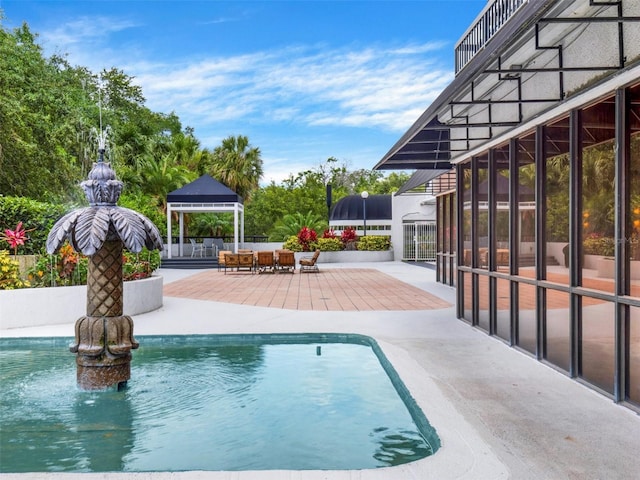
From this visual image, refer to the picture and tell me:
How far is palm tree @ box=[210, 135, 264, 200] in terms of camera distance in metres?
43.2

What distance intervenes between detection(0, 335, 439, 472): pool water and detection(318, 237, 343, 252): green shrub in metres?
20.8

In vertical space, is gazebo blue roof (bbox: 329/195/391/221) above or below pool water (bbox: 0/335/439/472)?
above

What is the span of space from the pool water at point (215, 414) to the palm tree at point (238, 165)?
35959mm

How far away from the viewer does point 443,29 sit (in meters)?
53.8

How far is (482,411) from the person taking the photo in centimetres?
463

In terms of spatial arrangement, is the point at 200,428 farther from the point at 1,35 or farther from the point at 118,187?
the point at 1,35

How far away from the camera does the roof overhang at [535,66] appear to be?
13.7ft

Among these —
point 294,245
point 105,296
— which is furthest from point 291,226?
point 105,296

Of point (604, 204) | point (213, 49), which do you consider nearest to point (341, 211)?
point (213, 49)

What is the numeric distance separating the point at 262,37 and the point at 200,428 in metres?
44.6

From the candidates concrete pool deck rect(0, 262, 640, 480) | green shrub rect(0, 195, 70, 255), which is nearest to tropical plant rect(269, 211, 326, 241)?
green shrub rect(0, 195, 70, 255)

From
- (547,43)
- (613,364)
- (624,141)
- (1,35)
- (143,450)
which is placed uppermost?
(1,35)

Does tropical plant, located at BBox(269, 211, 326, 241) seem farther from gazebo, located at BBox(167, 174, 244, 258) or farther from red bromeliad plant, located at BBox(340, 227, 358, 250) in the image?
gazebo, located at BBox(167, 174, 244, 258)

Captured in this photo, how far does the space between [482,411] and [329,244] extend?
2416 cm
